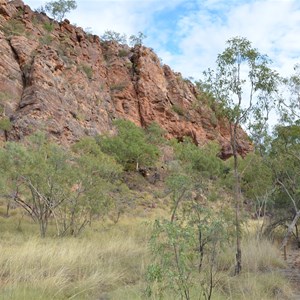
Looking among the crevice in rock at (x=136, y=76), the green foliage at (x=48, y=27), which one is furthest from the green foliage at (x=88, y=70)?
the crevice in rock at (x=136, y=76)

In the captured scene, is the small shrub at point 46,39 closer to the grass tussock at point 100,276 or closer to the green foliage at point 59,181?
the green foliage at point 59,181

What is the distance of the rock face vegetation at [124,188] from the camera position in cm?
682

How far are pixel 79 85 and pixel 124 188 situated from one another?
23702 millimetres

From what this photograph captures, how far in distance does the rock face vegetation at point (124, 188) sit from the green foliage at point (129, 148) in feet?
0.46

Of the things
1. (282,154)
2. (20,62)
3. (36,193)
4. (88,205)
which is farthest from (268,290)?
(20,62)

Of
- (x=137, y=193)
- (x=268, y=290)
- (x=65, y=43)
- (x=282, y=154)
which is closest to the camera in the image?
(x=268, y=290)

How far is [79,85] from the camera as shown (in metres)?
42.3

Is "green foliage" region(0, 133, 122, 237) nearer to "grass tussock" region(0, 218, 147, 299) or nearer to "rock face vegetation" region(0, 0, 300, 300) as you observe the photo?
"rock face vegetation" region(0, 0, 300, 300)

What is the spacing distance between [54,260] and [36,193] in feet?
23.9

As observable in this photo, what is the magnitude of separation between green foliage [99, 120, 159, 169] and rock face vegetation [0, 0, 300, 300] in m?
0.14

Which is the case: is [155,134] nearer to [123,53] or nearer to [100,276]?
[123,53]

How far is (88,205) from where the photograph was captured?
1532 centimetres

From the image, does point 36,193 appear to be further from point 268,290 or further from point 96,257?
point 268,290

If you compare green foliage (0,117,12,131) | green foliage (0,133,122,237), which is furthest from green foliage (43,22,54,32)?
green foliage (0,133,122,237)
